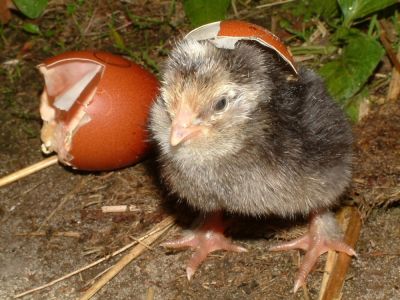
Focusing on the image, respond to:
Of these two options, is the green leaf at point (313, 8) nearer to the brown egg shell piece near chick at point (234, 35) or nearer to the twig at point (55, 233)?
the brown egg shell piece near chick at point (234, 35)

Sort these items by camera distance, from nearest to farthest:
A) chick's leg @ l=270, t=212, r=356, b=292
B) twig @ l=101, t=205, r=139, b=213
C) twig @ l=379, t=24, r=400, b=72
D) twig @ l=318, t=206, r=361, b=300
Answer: twig @ l=318, t=206, r=361, b=300, chick's leg @ l=270, t=212, r=356, b=292, twig @ l=101, t=205, r=139, b=213, twig @ l=379, t=24, r=400, b=72

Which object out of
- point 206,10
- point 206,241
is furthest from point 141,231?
point 206,10

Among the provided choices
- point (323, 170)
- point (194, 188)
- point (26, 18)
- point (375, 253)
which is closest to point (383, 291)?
point (375, 253)

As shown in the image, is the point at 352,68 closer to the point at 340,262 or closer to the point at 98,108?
the point at 340,262

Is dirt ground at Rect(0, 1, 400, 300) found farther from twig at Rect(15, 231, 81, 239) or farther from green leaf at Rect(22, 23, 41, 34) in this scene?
green leaf at Rect(22, 23, 41, 34)

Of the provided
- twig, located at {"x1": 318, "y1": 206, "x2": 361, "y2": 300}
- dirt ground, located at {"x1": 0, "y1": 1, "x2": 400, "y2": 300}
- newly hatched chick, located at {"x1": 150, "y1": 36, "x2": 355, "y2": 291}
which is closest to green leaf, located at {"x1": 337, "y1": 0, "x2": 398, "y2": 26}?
dirt ground, located at {"x1": 0, "y1": 1, "x2": 400, "y2": 300}
